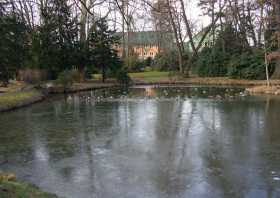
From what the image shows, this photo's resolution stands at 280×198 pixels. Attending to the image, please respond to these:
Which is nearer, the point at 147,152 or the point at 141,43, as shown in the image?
the point at 147,152

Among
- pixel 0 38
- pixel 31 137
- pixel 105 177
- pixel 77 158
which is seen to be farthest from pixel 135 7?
pixel 0 38

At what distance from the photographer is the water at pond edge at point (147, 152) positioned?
7.36 meters

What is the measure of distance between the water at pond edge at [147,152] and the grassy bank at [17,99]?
1864 mm

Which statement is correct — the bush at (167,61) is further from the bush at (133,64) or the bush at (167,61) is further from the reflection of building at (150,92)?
the reflection of building at (150,92)

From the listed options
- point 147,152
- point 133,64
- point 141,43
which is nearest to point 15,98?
point 147,152

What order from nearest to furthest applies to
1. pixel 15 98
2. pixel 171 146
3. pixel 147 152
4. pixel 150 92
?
pixel 147 152, pixel 171 146, pixel 15 98, pixel 150 92

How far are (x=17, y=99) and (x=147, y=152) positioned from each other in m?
12.9

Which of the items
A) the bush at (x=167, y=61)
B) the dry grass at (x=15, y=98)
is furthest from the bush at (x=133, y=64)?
the dry grass at (x=15, y=98)

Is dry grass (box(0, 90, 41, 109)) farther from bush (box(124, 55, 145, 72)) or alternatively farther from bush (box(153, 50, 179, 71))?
bush (box(124, 55, 145, 72))

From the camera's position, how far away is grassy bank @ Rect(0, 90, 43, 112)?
776 inches

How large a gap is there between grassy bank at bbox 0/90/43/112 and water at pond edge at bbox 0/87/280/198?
186 centimetres

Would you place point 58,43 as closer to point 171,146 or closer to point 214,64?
point 214,64

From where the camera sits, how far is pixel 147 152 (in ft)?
32.8

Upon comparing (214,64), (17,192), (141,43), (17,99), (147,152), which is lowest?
(147,152)
